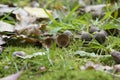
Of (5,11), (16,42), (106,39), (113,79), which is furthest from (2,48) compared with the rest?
(5,11)

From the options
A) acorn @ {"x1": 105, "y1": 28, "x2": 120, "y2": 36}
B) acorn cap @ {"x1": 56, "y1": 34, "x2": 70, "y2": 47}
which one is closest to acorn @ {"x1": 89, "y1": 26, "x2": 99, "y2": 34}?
acorn @ {"x1": 105, "y1": 28, "x2": 120, "y2": 36}

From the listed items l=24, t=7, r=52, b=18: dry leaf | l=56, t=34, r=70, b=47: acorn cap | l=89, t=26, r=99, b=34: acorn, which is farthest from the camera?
l=24, t=7, r=52, b=18: dry leaf

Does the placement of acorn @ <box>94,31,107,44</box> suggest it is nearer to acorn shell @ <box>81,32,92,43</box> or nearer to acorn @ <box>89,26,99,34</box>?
acorn shell @ <box>81,32,92,43</box>

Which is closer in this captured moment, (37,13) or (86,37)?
(86,37)

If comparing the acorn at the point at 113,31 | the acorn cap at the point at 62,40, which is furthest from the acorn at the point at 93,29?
the acorn cap at the point at 62,40

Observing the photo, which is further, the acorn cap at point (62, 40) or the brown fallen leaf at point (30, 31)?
the brown fallen leaf at point (30, 31)

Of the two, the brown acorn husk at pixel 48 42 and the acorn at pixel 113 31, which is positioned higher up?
the brown acorn husk at pixel 48 42

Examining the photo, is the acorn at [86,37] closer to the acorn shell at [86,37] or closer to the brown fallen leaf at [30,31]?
the acorn shell at [86,37]

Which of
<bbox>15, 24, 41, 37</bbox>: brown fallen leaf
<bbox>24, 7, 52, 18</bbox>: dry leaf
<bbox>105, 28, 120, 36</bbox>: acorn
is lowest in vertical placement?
<bbox>24, 7, 52, 18</bbox>: dry leaf

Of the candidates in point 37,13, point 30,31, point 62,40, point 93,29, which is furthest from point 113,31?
point 37,13

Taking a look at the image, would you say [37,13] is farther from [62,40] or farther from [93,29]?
[62,40]
